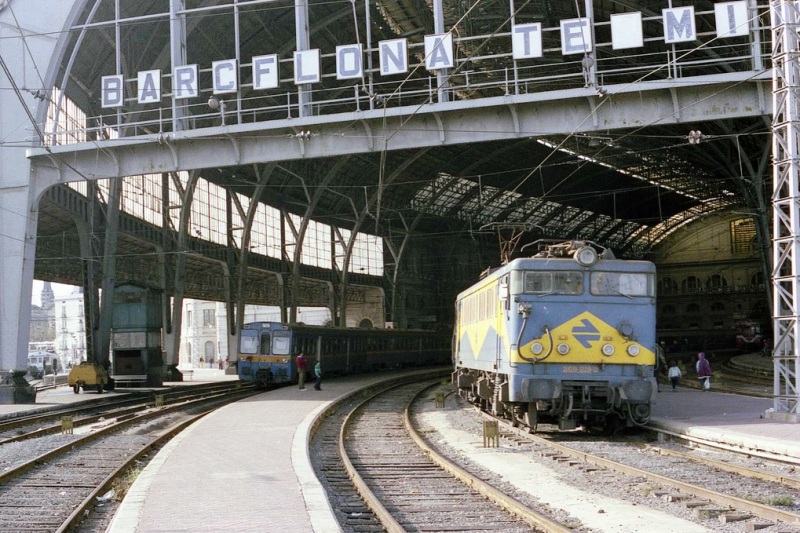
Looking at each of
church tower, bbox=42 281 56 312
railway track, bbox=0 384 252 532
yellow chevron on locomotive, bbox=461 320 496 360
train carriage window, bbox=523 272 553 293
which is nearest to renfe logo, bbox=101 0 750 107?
yellow chevron on locomotive, bbox=461 320 496 360

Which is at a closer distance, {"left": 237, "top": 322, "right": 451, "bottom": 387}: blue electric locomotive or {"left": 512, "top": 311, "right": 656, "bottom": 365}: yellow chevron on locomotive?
{"left": 512, "top": 311, "right": 656, "bottom": 365}: yellow chevron on locomotive

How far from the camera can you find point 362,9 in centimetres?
3950

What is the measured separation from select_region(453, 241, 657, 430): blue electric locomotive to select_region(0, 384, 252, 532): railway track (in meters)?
6.77

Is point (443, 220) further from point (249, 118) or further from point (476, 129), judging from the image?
point (476, 129)

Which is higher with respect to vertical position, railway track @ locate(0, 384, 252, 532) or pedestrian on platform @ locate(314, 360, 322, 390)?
pedestrian on platform @ locate(314, 360, 322, 390)

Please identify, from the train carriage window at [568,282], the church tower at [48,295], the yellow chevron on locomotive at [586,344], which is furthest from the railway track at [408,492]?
the church tower at [48,295]

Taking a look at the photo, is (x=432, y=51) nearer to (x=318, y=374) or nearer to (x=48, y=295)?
(x=318, y=374)

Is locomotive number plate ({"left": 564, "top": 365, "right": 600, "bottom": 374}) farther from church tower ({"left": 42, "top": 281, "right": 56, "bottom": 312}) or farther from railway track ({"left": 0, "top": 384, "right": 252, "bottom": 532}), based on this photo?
church tower ({"left": 42, "top": 281, "right": 56, "bottom": 312})

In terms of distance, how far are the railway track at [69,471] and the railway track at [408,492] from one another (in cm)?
287

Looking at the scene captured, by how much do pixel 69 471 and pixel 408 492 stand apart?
5783 millimetres

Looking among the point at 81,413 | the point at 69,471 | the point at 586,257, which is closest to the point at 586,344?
the point at 586,257

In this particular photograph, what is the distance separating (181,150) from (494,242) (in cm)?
5536

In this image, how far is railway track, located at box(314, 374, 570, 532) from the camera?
887cm

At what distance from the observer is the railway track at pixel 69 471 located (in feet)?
32.7
